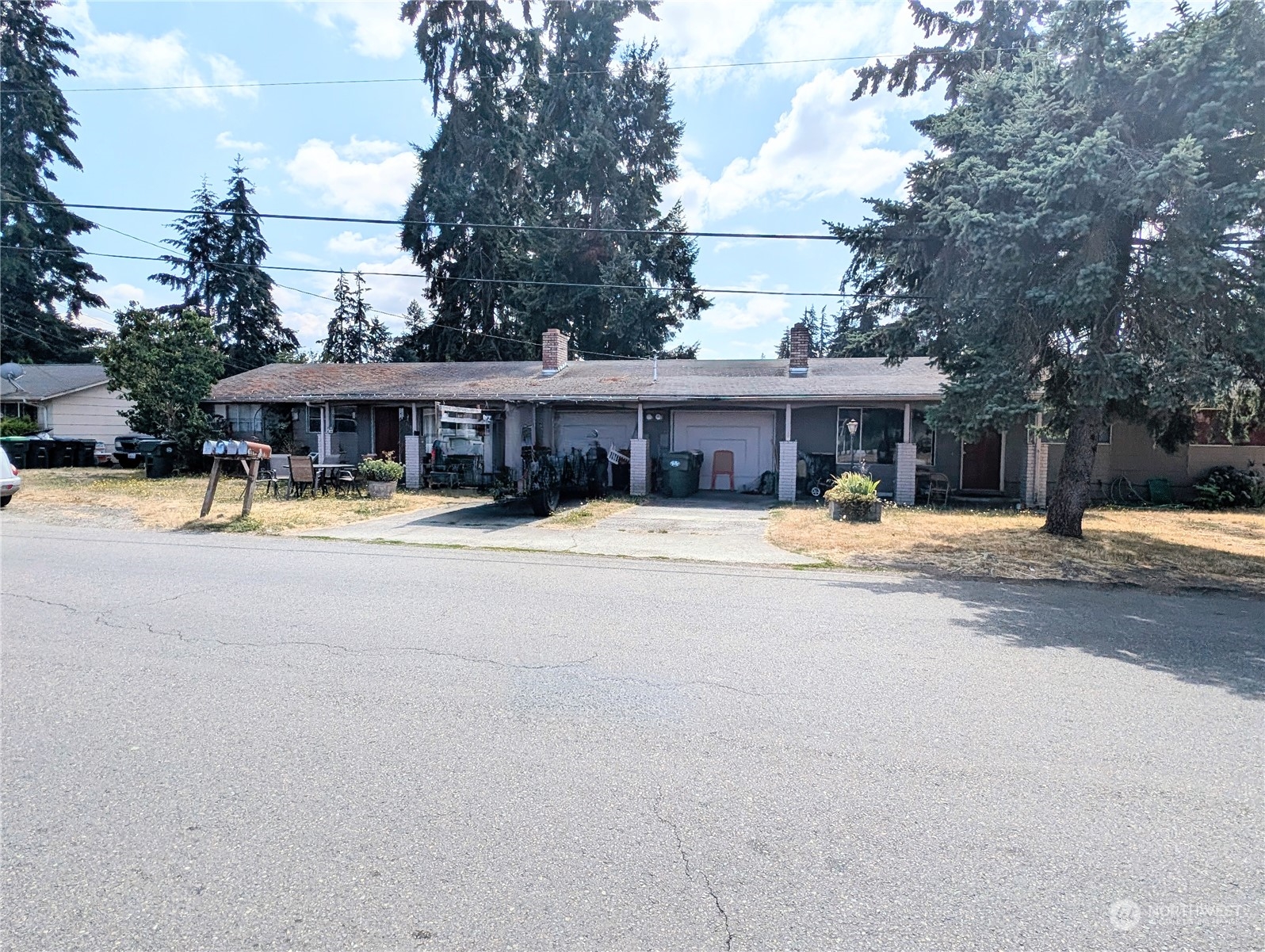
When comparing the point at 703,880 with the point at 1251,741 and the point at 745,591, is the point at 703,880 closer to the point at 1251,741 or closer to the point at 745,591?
the point at 1251,741

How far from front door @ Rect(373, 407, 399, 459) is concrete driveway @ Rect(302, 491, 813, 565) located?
7.70 metres

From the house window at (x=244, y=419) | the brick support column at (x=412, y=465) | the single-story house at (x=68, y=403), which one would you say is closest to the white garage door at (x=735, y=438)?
the brick support column at (x=412, y=465)

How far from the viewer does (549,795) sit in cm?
293

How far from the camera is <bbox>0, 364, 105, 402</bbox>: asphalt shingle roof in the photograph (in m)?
27.0

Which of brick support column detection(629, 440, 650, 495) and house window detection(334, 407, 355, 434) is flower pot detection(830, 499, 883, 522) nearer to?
brick support column detection(629, 440, 650, 495)

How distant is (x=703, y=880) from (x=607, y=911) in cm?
37

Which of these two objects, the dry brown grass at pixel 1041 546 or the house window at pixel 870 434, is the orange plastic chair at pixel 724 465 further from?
the dry brown grass at pixel 1041 546

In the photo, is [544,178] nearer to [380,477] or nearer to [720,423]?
[720,423]

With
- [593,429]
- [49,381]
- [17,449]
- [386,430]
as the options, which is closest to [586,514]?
[593,429]

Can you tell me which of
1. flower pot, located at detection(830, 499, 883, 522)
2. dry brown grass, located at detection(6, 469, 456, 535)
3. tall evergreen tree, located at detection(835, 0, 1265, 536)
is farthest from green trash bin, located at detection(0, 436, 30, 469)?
tall evergreen tree, located at detection(835, 0, 1265, 536)

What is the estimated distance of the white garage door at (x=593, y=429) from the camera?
19.3 meters

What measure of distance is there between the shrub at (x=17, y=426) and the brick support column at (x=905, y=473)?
29883 mm

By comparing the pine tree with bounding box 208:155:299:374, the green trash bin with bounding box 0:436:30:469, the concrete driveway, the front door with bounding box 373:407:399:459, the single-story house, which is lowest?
the concrete driveway

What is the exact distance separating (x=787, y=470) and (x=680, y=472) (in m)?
2.56
